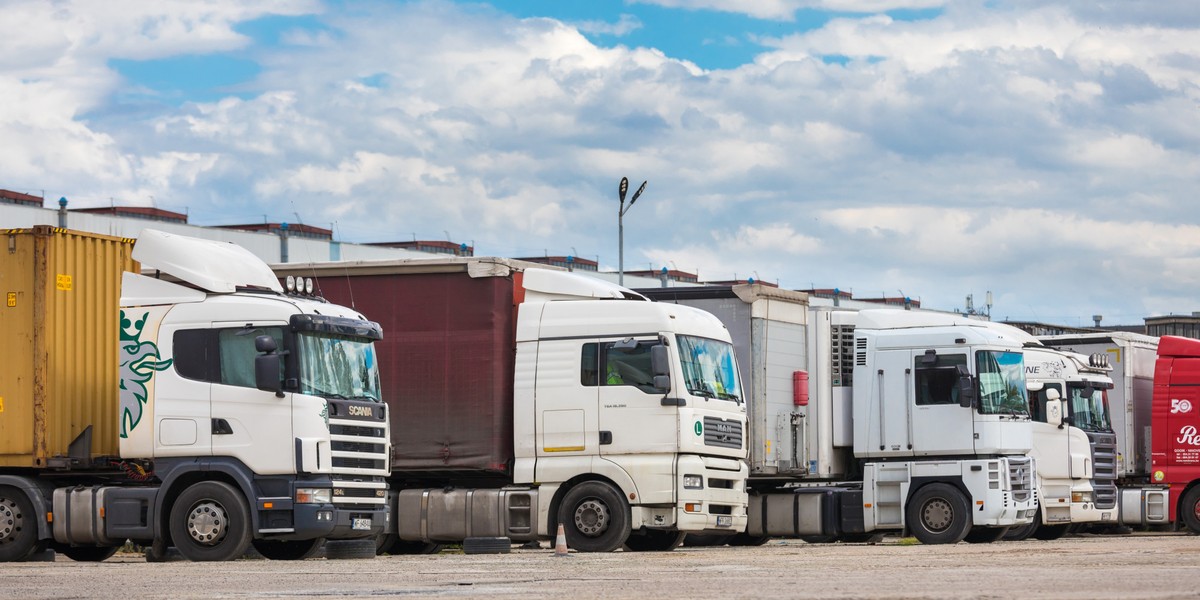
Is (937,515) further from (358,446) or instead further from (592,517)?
(358,446)

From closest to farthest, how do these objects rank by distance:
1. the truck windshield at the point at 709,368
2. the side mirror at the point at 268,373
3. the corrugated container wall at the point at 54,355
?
1. the side mirror at the point at 268,373
2. the corrugated container wall at the point at 54,355
3. the truck windshield at the point at 709,368

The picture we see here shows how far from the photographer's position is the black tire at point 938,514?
24.7 m

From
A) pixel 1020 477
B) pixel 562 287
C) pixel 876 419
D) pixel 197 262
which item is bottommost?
pixel 1020 477

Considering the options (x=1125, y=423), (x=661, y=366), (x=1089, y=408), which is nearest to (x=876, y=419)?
(x=1089, y=408)

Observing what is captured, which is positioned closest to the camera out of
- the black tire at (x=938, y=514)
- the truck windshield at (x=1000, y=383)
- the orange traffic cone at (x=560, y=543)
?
the orange traffic cone at (x=560, y=543)

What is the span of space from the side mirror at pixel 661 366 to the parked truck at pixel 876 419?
3.85m

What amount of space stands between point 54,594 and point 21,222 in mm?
31628

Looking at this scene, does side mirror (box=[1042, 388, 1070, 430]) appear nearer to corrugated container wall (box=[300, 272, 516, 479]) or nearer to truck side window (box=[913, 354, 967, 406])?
truck side window (box=[913, 354, 967, 406])

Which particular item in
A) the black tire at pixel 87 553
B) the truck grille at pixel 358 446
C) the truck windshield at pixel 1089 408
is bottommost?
the black tire at pixel 87 553

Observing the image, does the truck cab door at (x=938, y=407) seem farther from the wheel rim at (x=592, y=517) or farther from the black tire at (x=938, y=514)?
the wheel rim at (x=592, y=517)

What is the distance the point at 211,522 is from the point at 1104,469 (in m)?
15.3

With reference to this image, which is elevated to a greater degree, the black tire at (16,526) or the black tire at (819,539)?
Answer: the black tire at (16,526)

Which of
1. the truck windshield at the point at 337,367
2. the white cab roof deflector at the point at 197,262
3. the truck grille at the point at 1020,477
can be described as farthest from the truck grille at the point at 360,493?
the truck grille at the point at 1020,477

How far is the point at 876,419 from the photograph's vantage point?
2547 cm
